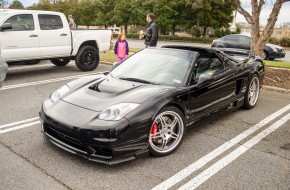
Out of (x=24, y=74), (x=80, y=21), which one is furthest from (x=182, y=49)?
(x=80, y=21)

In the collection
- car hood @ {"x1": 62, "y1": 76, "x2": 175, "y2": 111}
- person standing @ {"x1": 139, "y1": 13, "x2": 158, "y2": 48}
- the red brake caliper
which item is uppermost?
person standing @ {"x1": 139, "y1": 13, "x2": 158, "y2": 48}

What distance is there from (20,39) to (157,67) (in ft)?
17.4

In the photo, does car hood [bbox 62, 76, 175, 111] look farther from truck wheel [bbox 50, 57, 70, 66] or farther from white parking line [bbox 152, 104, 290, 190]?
truck wheel [bbox 50, 57, 70, 66]

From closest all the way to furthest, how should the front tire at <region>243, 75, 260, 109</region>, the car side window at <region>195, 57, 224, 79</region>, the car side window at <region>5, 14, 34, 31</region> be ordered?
the car side window at <region>195, 57, 224, 79</region>, the front tire at <region>243, 75, 260, 109</region>, the car side window at <region>5, 14, 34, 31</region>

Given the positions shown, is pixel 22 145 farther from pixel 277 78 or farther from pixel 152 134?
pixel 277 78

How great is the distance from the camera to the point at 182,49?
4.80 metres

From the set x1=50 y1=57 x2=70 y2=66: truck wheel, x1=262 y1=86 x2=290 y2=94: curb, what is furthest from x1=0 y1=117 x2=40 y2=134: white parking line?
x1=50 y1=57 x2=70 y2=66: truck wheel

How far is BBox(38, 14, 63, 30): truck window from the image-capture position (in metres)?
8.80

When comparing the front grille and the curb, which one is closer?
the front grille

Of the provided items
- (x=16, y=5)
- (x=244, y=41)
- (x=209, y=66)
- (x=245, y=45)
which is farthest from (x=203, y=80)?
(x=16, y=5)

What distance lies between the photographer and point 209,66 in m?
4.81

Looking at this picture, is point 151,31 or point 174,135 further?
point 151,31

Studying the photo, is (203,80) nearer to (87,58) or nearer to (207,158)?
(207,158)

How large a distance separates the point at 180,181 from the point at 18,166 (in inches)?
71.8
